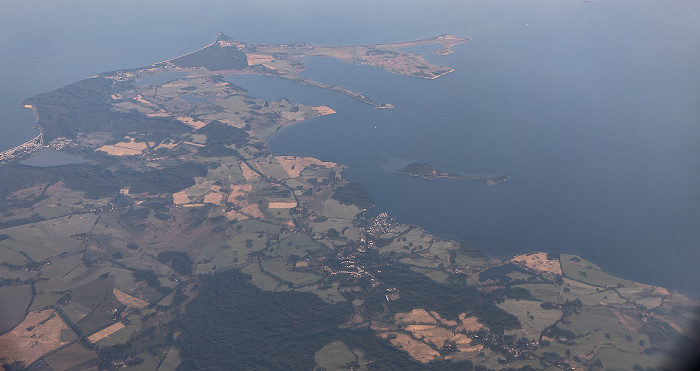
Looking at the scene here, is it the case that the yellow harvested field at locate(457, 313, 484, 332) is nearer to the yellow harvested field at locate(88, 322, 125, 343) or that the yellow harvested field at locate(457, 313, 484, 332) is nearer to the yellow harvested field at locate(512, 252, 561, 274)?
the yellow harvested field at locate(512, 252, 561, 274)

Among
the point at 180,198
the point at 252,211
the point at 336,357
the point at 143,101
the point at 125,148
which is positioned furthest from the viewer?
the point at 143,101

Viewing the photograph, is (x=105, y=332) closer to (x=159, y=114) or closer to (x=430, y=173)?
(x=430, y=173)

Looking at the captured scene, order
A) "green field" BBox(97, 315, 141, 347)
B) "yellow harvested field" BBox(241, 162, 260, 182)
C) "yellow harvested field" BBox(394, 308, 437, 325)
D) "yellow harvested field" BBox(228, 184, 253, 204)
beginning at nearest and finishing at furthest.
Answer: "green field" BBox(97, 315, 141, 347)
"yellow harvested field" BBox(394, 308, 437, 325)
"yellow harvested field" BBox(228, 184, 253, 204)
"yellow harvested field" BBox(241, 162, 260, 182)

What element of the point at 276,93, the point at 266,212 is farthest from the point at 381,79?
the point at 266,212

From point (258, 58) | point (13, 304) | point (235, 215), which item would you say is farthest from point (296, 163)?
point (258, 58)

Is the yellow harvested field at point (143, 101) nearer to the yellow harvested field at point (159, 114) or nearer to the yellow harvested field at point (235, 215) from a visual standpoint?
the yellow harvested field at point (159, 114)

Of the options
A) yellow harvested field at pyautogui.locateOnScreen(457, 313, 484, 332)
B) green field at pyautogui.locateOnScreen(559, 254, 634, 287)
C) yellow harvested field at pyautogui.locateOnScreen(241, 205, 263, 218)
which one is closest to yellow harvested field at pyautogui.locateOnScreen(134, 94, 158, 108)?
yellow harvested field at pyautogui.locateOnScreen(241, 205, 263, 218)
